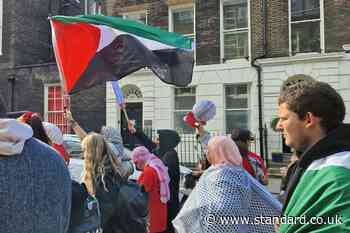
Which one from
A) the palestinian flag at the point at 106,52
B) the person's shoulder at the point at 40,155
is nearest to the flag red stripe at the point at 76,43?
the palestinian flag at the point at 106,52

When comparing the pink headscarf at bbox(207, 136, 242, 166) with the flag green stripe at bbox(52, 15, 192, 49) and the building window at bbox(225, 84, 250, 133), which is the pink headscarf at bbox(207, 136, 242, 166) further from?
the building window at bbox(225, 84, 250, 133)

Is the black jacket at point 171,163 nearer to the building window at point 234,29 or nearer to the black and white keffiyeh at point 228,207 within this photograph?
the black and white keffiyeh at point 228,207

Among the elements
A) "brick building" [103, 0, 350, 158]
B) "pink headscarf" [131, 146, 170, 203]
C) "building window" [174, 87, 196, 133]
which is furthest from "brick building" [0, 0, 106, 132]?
"pink headscarf" [131, 146, 170, 203]

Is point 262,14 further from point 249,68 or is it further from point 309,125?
point 309,125

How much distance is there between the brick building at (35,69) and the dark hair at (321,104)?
17033mm

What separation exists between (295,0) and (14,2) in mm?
14344

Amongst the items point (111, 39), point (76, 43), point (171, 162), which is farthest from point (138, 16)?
point (171, 162)

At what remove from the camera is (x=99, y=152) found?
3.70 metres

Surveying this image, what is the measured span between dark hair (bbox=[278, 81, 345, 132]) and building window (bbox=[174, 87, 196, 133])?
575 inches

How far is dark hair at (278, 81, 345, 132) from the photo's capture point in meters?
1.87

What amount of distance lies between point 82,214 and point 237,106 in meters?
13.3

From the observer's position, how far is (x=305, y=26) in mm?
14805

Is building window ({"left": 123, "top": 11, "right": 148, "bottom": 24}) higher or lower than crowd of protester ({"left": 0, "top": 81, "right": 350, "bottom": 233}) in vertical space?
higher

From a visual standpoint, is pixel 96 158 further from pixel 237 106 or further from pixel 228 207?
pixel 237 106
